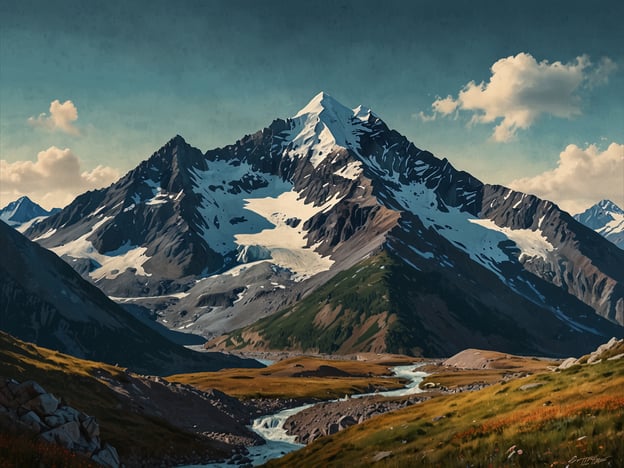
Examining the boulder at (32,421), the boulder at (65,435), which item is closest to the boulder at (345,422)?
the boulder at (65,435)

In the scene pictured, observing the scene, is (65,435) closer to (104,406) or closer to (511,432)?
(511,432)

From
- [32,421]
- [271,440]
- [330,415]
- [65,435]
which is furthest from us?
[330,415]

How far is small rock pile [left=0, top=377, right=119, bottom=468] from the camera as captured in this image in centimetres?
4141

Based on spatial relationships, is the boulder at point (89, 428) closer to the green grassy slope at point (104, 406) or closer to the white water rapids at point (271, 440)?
the green grassy slope at point (104, 406)

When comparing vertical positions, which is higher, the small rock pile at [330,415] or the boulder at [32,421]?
the boulder at [32,421]

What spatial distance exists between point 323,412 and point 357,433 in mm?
66888

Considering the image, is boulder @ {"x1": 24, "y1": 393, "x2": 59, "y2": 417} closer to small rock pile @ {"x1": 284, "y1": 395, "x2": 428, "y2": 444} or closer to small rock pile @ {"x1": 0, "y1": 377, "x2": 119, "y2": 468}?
small rock pile @ {"x1": 0, "y1": 377, "x2": 119, "y2": 468}

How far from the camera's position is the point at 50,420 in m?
43.5

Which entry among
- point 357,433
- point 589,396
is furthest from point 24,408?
point 589,396

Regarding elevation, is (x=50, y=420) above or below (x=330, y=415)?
above

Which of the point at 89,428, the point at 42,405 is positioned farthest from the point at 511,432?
the point at 42,405

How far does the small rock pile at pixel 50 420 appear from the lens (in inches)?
1630

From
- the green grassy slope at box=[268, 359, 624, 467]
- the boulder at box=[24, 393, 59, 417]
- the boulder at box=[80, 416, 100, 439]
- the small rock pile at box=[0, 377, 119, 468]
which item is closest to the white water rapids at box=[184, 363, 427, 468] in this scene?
the boulder at box=[80, 416, 100, 439]

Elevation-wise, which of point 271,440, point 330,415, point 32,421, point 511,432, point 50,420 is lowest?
point 271,440
